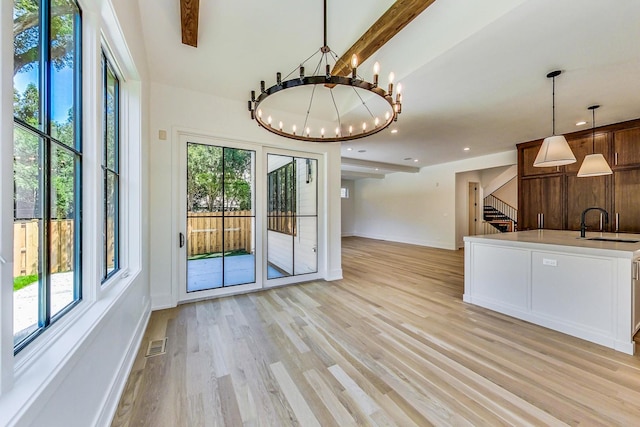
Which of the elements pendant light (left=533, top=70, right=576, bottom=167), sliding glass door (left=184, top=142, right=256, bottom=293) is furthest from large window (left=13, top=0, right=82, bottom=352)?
pendant light (left=533, top=70, right=576, bottom=167)

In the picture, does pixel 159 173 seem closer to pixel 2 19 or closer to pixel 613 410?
pixel 2 19

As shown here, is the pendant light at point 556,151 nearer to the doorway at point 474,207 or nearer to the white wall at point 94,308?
the white wall at point 94,308

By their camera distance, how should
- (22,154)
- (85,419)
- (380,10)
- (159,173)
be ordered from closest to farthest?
1. (22,154)
2. (85,419)
3. (380,10)
4. (159,173)

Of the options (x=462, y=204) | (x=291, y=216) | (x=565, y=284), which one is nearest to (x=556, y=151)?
(x=565, y=284)

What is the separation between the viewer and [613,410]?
155 centimetres

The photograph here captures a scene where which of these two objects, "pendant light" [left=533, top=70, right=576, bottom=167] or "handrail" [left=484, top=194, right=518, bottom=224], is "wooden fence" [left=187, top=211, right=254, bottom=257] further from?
"handrail" [left=484, top=194, right=518, bottom=224]

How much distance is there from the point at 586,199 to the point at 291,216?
220 inches

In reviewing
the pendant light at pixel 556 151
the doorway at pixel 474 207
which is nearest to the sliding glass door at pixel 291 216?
the pendant light at pixel 556 151

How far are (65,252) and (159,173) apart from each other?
6.47 feet

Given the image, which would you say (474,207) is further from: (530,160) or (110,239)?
(110,239)

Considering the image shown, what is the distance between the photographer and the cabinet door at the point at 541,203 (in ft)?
16.6

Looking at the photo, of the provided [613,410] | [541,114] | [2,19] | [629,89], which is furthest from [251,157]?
[629,89]

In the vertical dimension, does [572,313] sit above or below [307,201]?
below

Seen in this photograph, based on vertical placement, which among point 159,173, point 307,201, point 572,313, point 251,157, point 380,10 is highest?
point 380,10
